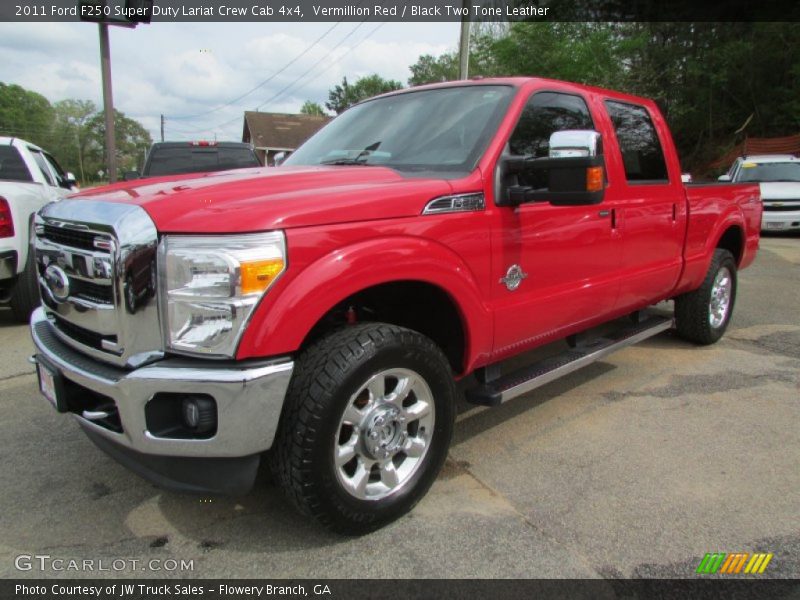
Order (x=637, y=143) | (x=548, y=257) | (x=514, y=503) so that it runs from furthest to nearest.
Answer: (x=637, y=143), (x=548, y=257), (x=514, y=503)

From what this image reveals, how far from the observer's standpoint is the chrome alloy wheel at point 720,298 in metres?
5.05

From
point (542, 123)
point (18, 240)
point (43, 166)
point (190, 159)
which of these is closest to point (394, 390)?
point (542, 123)

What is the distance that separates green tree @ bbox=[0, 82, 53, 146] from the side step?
89.8 m

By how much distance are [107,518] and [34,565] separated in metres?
0.34

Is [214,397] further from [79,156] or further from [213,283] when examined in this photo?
[79,156]

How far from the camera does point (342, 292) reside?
7.36ft

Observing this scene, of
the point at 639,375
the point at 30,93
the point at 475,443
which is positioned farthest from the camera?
the point at 30,93

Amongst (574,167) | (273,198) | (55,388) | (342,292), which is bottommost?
(55,388)

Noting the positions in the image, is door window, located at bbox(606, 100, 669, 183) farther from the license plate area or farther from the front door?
the license plate area

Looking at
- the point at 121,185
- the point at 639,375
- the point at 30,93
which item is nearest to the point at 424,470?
the point at 121,185

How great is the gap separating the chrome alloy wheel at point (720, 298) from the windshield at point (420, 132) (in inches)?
116

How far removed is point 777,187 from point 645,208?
37.6ft

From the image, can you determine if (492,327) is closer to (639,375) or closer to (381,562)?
(381,562)

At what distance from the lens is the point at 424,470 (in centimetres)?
263
